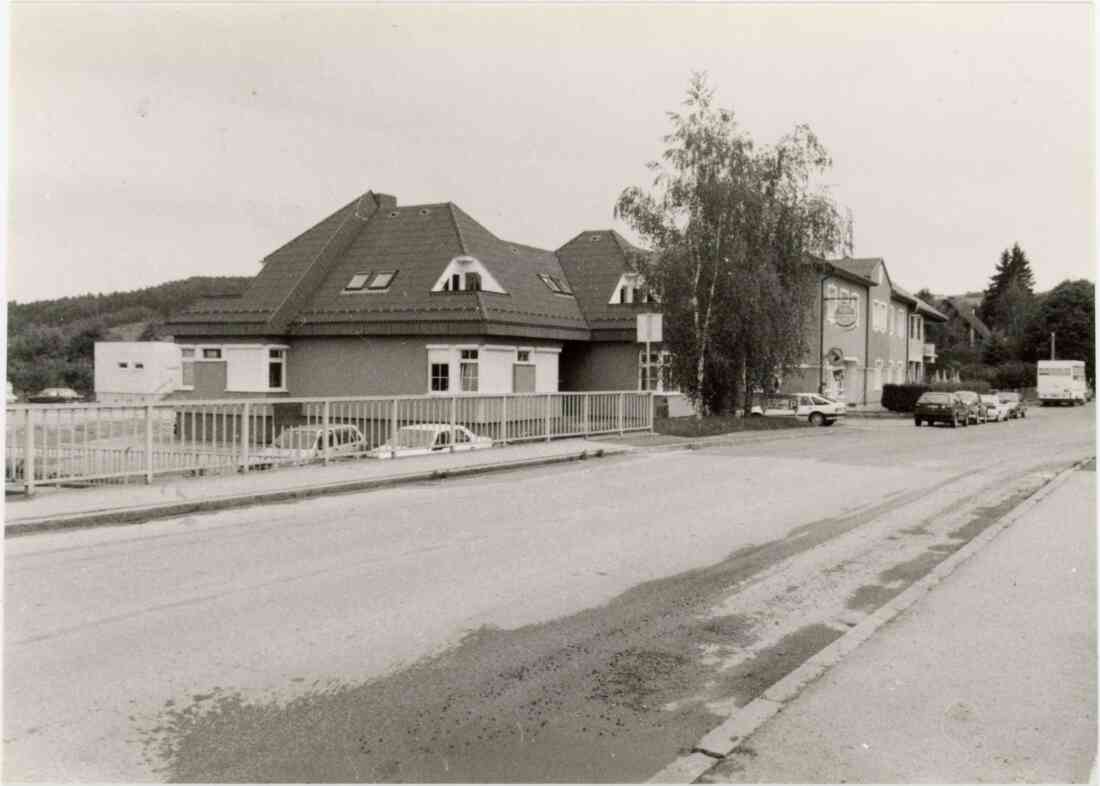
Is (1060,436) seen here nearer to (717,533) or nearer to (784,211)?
(784,211)

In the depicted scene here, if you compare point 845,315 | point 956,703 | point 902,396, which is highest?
point 845,315

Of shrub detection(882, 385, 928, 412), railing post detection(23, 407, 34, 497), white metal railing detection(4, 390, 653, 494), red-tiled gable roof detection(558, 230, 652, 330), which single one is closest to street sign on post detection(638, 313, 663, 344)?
white metal railing detection(4, 390, 653, 494)

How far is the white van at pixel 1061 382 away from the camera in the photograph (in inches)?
2122

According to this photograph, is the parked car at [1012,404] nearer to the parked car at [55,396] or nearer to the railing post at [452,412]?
the railing post at [452,412]

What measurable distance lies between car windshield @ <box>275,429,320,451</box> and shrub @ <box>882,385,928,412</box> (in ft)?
130

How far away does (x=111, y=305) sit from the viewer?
226ft

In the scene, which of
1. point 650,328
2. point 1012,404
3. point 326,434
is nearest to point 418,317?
point 650,328

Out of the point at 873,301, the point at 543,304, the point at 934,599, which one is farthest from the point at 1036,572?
the point at 873,301

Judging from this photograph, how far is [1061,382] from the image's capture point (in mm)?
54656

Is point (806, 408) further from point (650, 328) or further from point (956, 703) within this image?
point (956, 703)

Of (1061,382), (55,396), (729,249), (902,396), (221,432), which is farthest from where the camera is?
(55,396)

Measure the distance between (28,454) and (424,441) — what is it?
7.22 m

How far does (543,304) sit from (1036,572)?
28.4 m

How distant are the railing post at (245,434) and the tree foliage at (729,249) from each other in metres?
18.5
